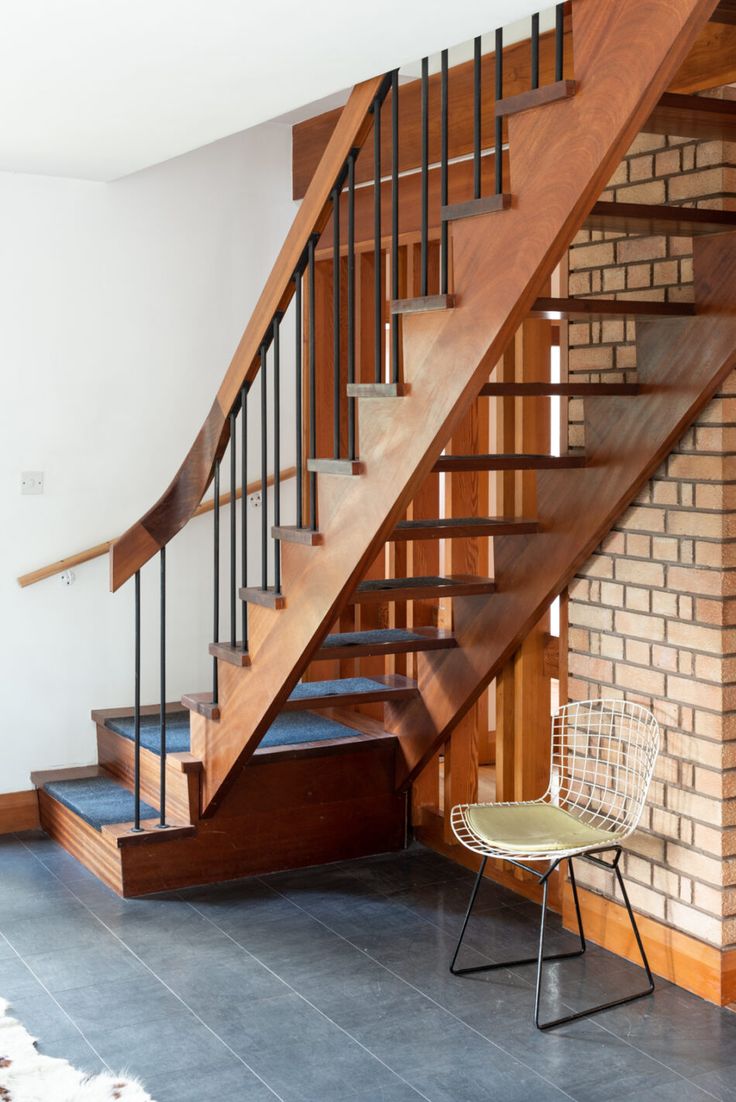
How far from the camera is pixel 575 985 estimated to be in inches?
137

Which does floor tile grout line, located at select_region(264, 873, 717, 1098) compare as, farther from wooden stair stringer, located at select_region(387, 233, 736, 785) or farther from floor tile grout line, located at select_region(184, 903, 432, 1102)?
wooden stair stringer, located at select_region(387, 233, 736, 785)

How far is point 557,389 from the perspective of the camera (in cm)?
323

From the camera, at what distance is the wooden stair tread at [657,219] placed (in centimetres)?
286

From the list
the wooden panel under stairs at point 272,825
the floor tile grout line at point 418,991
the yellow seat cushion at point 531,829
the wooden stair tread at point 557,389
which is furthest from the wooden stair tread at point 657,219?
the wooden panel under stairs at point 272,825

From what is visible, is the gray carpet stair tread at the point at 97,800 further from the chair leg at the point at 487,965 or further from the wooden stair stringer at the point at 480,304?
the chair leg at the point at 487,965

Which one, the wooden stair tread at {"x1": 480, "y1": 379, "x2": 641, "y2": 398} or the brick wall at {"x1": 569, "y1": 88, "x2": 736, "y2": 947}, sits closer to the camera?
the wooden stair tread at {"x1": 480, "y1": 379, "x2": 641, "y2": 398}

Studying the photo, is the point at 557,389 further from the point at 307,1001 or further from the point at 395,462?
the point at 307,1001

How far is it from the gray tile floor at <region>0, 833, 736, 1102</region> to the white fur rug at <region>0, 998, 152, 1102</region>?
48mm

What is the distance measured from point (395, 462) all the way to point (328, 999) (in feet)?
4.65

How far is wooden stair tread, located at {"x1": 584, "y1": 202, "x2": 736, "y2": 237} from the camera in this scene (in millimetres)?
2861

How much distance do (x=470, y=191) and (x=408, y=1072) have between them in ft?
8.92

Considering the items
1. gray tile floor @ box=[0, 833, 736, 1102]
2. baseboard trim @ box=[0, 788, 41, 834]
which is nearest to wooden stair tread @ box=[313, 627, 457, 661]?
gray tile floor @ box=[0, 833, 736, 1102]

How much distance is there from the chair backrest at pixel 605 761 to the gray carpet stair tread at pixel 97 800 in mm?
1410

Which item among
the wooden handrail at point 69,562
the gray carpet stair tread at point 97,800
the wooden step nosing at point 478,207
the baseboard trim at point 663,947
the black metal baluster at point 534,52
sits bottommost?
the baseboard trim at point 663,947
